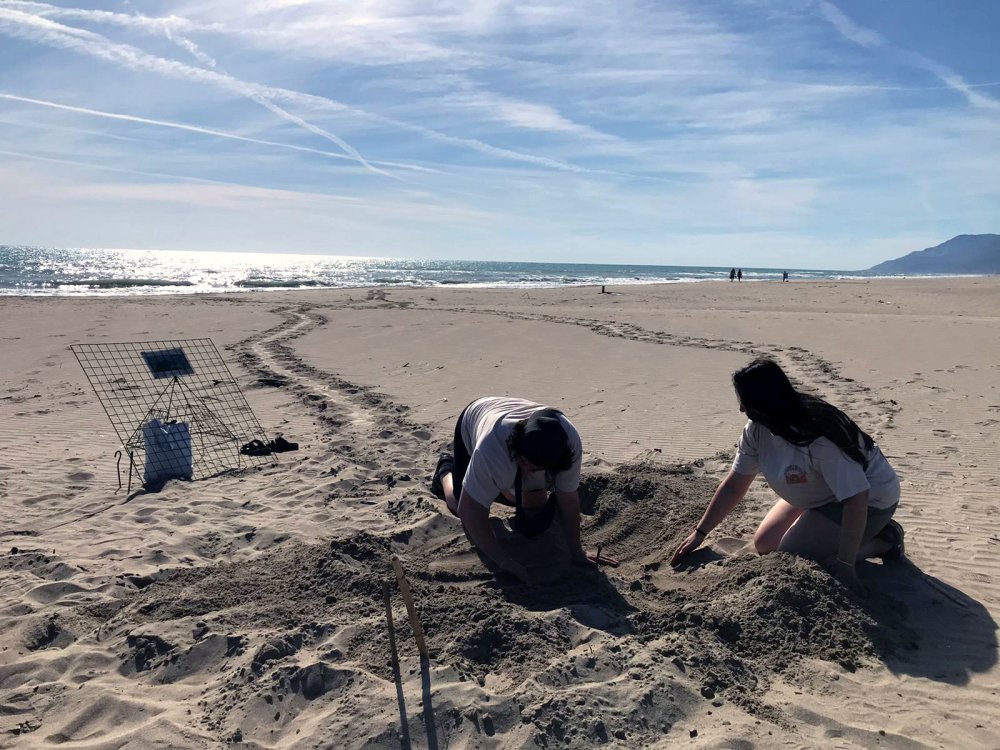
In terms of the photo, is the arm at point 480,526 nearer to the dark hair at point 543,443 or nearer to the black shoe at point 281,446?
the dark hair at point 543,443

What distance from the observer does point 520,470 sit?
13.3ft

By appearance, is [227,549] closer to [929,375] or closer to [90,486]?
[90,486]

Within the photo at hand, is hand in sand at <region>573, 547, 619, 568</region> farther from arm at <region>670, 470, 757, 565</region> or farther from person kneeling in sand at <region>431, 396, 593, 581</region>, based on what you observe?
arm at <region>670, 470, 757, 565</region>

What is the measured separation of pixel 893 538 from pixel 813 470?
27.9 inches

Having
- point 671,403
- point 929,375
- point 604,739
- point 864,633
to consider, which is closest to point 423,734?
point 604,739

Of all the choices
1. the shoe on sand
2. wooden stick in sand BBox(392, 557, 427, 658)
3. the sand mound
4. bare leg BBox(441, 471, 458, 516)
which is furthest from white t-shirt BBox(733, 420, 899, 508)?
wooden stick in sand BBox(392, 557, 427, 658)

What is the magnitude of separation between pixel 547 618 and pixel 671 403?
5.52 meters

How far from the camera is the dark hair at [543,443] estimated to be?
11.8 ft

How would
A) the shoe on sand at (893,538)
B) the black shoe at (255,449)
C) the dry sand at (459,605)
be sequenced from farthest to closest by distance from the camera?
the black shoe at (255,449), the shoe on sand at (893,538), the dry sand at (459,605)

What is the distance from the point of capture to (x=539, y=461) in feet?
11.8

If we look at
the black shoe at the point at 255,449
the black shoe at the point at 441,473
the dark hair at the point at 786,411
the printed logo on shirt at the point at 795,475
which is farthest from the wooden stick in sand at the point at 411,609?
the black shoe at the point at 255,449

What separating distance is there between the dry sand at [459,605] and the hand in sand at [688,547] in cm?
10

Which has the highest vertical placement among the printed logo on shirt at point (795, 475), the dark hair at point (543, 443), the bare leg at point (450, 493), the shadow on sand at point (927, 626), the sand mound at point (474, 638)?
the dark hair at point (543, 443)

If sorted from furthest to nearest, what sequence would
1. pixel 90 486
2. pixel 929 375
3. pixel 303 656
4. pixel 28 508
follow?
pixel 929 375
pixel 90 486
pixel 28 508
pixel 303 656
